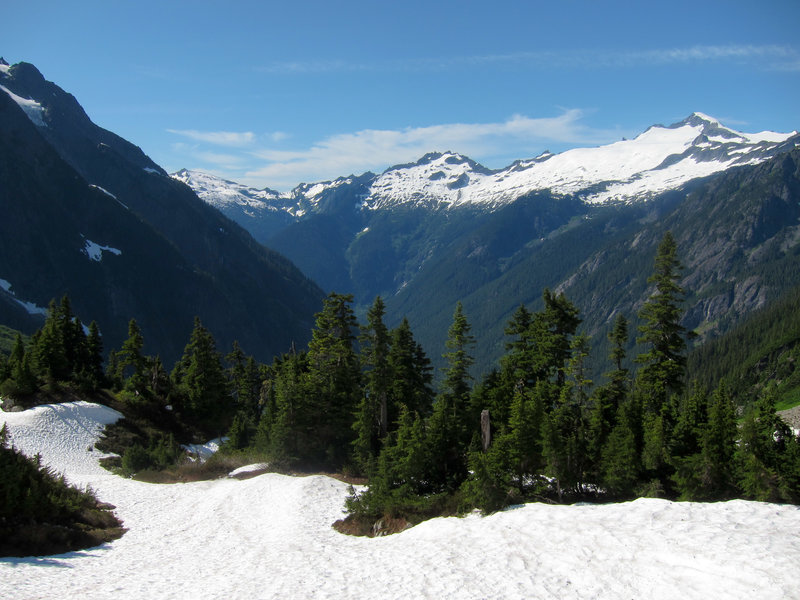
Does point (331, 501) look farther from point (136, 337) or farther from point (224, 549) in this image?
point (136, 337)

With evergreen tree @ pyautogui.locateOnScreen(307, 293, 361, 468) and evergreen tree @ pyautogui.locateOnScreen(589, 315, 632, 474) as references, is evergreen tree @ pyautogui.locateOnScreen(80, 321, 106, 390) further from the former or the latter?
evergreen tree @ pyautogui.locateOnScreen(589, 315, 632, 474)

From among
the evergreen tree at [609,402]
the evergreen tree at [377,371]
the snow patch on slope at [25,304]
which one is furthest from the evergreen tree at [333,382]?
the snow patch on slope at [25,304]

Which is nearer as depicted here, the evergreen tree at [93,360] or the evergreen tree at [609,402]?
the evergreen tree at [609,402]

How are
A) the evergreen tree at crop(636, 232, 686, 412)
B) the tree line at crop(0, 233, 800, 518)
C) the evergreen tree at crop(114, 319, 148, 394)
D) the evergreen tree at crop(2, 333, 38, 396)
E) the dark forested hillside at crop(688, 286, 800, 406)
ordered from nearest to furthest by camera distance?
the tree line at crop(0, 233, 800, 518) < the evergreen tree at crop(636, 232, 686, 412) < the evergreen tree at crop(2, 333, 38, 396) < the evergreen tree at crop(114, 319, 148, 394) < the dark forested hillside at crop(688, 286, 800, 406)

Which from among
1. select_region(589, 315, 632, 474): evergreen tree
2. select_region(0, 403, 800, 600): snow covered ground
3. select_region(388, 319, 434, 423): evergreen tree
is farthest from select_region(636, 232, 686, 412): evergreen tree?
select_region(388, 319, 434, 423): evergreen tree

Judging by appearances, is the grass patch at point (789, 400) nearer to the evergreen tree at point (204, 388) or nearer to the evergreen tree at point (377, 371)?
the evergreen tree at point (377, 371)

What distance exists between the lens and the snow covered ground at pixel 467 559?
1814cm

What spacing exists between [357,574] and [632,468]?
584 inches

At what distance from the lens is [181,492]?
1544 inches

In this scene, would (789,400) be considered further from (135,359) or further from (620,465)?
(135,359)

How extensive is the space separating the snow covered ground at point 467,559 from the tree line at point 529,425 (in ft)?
8.12

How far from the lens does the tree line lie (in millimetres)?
26719

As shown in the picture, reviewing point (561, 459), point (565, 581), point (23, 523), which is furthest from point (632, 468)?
point (23, 523)

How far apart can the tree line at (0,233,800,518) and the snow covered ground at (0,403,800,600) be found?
2.48 metres
